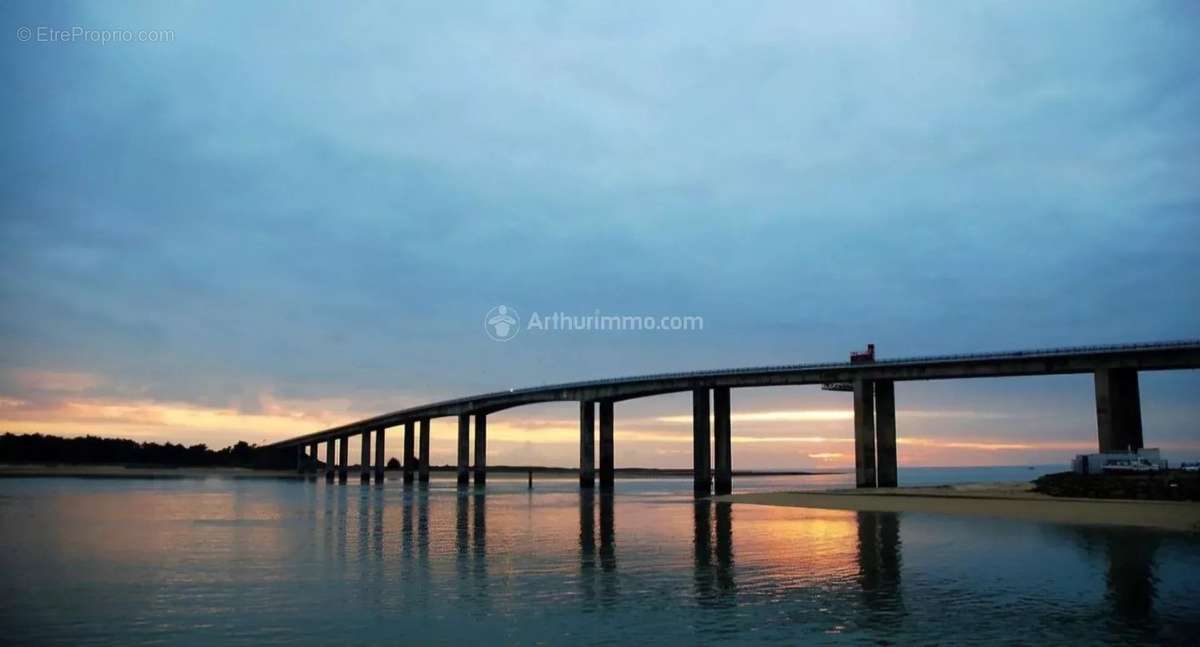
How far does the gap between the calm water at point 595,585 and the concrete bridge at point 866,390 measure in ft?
158

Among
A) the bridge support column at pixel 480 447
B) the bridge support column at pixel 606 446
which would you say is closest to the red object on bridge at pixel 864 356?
the bridge support column at pixel 606 446

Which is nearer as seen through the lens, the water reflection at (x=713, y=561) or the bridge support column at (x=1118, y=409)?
the water reflection at (x=713, y=561)

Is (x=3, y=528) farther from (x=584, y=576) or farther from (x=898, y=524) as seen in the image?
(x=898, y=524)

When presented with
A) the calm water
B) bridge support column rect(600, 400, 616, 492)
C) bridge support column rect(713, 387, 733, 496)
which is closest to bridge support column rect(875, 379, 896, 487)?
bridge support column rect(713, 387, 733, 496)

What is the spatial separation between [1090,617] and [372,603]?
1768cm

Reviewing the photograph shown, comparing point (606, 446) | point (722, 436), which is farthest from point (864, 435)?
point (606, 446)

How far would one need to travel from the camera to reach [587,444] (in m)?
135

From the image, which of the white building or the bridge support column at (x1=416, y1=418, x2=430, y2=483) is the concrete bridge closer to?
the white building

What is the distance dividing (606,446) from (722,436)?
21558 millimetres

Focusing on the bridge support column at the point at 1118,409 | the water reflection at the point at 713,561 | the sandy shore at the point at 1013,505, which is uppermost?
the bridge support column at the point at 1118,409

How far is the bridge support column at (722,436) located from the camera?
4648 inches

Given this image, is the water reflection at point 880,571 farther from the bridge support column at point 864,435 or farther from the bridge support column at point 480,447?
the bridge support column at point 480,447

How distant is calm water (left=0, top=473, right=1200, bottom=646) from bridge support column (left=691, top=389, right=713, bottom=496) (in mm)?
70260

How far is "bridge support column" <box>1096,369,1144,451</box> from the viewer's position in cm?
8631
